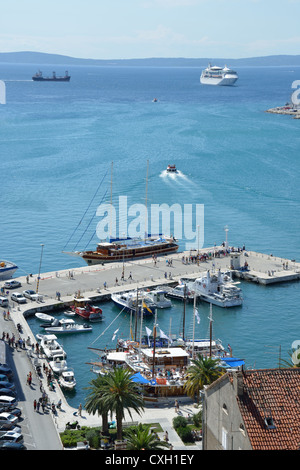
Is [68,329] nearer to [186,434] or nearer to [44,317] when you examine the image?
[44,317]

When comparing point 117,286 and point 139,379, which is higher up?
point 139,379

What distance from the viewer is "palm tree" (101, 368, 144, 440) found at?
38938mm

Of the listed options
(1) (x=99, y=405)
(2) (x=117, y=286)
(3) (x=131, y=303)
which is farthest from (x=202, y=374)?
(2) (x=117, y=286)

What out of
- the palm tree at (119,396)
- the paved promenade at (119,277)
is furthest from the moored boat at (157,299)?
the palm tree at (119,396)

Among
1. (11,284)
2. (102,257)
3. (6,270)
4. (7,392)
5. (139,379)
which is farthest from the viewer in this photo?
(102,257)

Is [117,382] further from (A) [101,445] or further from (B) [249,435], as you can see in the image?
(B) [249,435]

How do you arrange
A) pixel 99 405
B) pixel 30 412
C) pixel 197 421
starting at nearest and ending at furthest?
pixel 99 405, pixel 197 421, pixel 30 412

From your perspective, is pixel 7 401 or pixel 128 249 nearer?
pixel 7 401

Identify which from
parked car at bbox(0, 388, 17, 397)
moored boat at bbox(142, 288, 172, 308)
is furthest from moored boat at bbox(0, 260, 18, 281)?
parked car at bbox(0, 388, 17, 397)

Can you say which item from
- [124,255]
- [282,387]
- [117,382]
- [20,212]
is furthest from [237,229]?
[282,387]

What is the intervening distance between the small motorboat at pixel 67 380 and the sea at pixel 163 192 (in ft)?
1.85

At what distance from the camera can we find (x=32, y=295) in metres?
65.6

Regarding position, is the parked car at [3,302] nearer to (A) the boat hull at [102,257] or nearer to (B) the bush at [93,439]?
(A) the boat hull at [102,257]

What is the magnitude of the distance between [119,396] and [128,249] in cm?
4209
